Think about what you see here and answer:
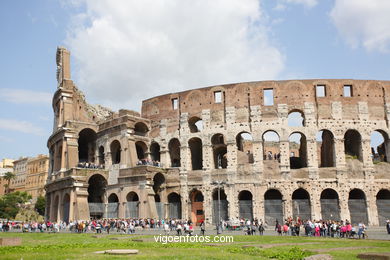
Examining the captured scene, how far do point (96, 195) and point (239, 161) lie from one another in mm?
14414

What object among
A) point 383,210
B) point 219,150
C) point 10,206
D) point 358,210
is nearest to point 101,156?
point 219,150

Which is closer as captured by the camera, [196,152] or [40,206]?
[196,152]

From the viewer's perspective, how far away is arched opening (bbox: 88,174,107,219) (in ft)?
124

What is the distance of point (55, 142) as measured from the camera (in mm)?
42750

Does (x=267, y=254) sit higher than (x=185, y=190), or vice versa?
(x=185, y=190)

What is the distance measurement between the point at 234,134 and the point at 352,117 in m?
9.84

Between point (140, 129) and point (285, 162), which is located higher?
point (140, 129)

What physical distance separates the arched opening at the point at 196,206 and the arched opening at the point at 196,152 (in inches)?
114

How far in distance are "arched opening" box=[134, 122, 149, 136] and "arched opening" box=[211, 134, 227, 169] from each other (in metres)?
6.65

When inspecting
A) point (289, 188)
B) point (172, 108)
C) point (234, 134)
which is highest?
point (172, 108)

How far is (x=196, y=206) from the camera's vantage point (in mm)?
36750

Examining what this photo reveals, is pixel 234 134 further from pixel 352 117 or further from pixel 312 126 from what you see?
pixel 352 117

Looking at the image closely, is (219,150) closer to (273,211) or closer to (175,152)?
(175,152)

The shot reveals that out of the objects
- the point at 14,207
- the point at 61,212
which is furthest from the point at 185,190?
the point at 14,207
